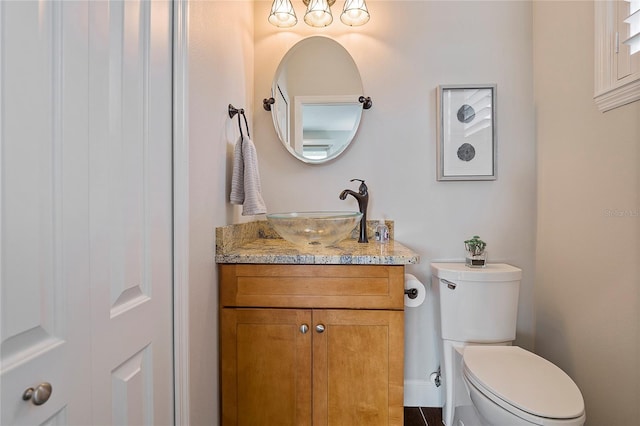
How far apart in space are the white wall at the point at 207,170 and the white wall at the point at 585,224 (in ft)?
5.19

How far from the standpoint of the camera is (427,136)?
6.04 feet

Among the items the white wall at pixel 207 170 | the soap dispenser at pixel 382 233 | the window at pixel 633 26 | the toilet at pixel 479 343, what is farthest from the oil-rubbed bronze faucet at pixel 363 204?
the window at pixel 633 26

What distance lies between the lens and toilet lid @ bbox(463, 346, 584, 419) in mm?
1007

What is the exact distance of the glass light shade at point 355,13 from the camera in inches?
68.7

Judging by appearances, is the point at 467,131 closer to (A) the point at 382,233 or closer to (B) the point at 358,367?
(A) the point at 382,233

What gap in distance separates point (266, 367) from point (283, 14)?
1796 millimetres

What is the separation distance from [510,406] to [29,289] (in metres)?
1.31

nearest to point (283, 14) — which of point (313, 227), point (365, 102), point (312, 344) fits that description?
point (365, 102)

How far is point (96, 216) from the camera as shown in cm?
67

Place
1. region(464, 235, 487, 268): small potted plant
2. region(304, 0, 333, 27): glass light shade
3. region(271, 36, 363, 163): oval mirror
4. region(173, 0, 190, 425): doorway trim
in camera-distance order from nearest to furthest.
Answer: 1. region(173, 0, 190, 425): doorway trim
2. region(464, 235, 487, 268): small potted plant
3. region(304, 0, 333, 27): glass light shade
4. region(271, 36, 363, 163): oval mirror

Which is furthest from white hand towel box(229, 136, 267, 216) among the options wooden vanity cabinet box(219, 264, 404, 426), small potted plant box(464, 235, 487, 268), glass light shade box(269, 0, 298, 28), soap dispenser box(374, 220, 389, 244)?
small potted plant box(464, 235, 487, 268)

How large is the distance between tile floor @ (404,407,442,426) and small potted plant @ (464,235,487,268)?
82 centimetres

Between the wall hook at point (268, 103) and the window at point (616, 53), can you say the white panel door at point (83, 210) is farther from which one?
the window at point (616, 53)

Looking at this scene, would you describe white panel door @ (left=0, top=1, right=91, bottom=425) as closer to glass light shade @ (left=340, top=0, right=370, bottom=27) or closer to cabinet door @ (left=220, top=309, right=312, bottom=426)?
cabinet door @ (left=220, top=309, right=312, bottom=426)
